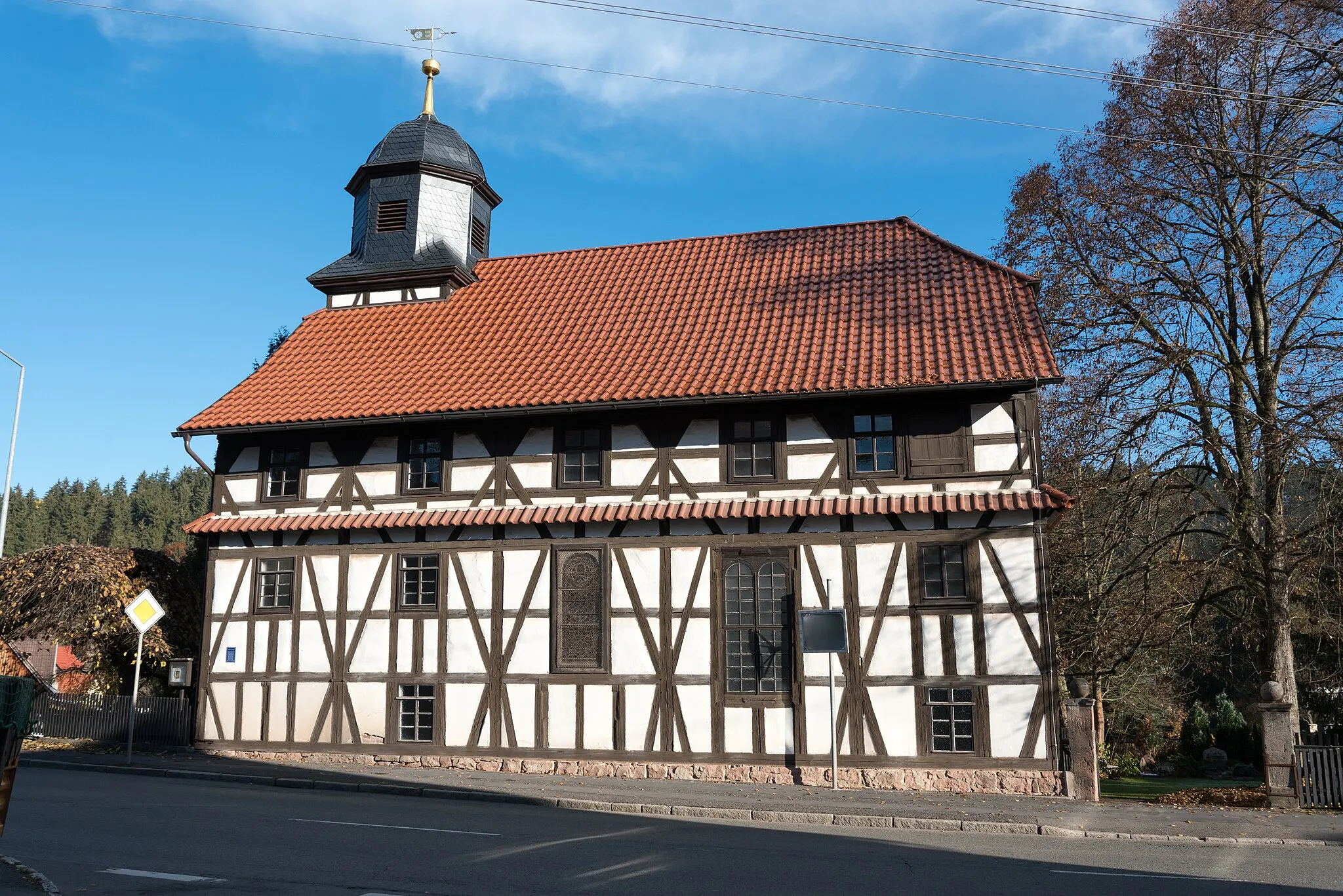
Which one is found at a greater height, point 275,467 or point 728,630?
point 275,467

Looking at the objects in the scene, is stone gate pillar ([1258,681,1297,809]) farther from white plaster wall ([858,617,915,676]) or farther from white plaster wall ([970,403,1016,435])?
white plaster wall ([970,403,1016,435])

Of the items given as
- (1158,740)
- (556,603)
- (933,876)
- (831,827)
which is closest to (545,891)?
(933,876)

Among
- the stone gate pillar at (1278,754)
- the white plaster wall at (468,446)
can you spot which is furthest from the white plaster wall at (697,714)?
the stone gate pillar at (1278,754)

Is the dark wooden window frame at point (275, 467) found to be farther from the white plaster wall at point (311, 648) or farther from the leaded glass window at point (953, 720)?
the leaded glass window at point (953, 720)

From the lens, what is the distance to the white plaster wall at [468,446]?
19.2m

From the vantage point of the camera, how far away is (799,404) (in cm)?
1783

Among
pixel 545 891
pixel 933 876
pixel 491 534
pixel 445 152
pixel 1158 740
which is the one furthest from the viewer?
pixel 1158 740

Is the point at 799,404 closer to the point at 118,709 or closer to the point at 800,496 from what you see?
the point at 800,496

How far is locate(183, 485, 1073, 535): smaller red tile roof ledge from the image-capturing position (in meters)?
16.4

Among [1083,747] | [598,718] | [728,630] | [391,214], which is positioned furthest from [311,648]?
[1083,747]

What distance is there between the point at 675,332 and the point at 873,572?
6258 millimetres

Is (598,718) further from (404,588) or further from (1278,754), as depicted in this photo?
(1278,754)

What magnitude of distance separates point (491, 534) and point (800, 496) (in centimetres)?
562

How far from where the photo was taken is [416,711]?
18.6 metres
